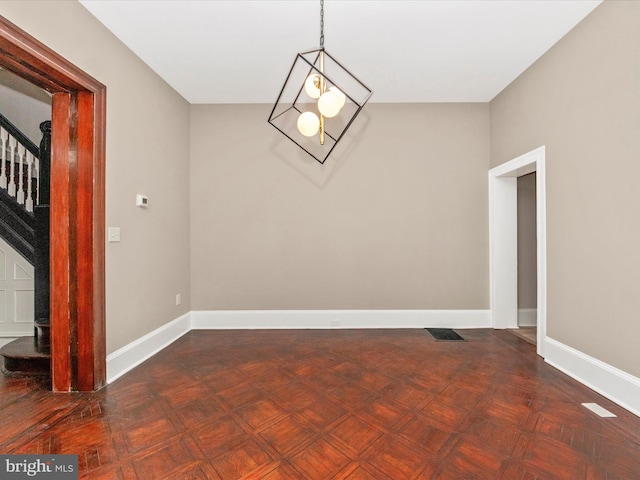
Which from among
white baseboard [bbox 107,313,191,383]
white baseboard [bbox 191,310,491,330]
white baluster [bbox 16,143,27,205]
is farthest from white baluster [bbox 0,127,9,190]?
white baseboard [bbox 191,310,491,330]

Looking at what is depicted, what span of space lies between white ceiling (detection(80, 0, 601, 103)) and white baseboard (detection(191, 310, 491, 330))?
2.80 m

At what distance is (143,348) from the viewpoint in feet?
10.1

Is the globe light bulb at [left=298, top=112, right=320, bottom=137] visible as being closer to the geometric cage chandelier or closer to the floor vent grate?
the geometric cage chandelier

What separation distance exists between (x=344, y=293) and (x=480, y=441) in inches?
96.8

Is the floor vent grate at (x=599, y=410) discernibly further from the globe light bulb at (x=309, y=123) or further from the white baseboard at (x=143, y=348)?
the white baseboard at (x=143, y=348)

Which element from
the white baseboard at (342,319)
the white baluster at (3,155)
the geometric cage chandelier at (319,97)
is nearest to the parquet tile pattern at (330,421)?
the white baseboard at (342,319)

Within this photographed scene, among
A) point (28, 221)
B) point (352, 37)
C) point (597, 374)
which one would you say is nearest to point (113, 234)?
point (28, 221)

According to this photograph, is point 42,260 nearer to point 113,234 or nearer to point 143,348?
point 113,234

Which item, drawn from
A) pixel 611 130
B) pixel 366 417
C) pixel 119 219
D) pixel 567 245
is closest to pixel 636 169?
pixel 611 130

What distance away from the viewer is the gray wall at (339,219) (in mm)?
4176

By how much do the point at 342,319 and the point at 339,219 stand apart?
1310 millimetres

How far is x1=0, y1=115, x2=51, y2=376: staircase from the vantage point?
2.77 m

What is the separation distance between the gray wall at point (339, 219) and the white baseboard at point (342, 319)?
11 cm

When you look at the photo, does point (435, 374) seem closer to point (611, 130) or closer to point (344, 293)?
point (344, 293)
